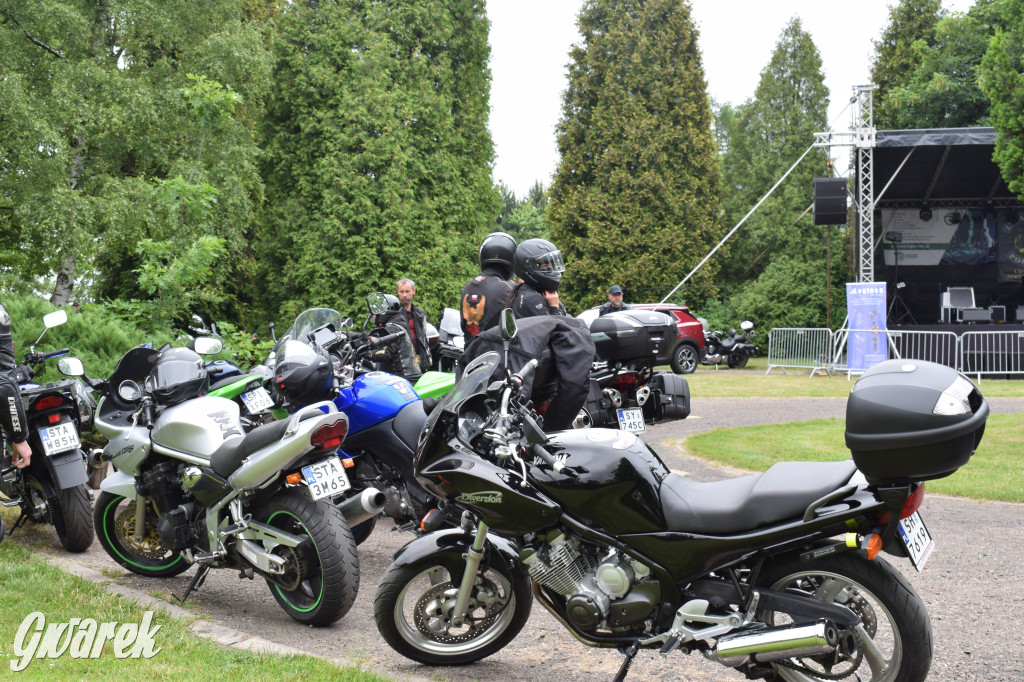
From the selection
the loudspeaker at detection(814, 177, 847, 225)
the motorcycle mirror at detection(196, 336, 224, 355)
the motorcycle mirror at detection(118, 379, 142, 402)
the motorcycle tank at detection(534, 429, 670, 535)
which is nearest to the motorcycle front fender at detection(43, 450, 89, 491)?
the motorcycle mirror at detection(118, 379, 142, 402)

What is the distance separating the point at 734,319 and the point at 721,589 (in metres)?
30.0

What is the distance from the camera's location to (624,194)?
1342 inches

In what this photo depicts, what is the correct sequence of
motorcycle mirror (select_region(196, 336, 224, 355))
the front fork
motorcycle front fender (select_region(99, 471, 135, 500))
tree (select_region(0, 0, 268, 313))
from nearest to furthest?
the front fork
motorcycle front fender (select_region(99, 471, 135, 500))
motorcycle mirror (select_region(196, 336, 224, 355))
tree (select_region(0, 0, 268, 313))

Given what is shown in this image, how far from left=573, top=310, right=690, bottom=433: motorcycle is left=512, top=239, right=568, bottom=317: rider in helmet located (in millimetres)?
1633

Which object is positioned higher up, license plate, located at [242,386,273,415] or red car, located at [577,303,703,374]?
license plate, located at [242,386,273,415]

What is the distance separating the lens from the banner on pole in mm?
19453

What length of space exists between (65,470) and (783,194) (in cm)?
3380

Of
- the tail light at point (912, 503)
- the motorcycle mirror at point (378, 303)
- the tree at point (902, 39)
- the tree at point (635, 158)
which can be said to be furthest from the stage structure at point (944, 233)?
the tail light at point (912, 503)

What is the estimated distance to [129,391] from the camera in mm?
4961

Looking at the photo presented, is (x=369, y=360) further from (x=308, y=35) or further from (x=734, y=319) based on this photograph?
(x=734, y=319)

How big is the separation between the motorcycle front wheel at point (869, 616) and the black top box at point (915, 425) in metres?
0.34

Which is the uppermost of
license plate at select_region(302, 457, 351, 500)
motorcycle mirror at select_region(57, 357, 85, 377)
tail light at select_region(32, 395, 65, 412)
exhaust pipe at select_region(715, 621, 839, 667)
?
motorcycle mirror at select_region(57, 357, 85, 377)

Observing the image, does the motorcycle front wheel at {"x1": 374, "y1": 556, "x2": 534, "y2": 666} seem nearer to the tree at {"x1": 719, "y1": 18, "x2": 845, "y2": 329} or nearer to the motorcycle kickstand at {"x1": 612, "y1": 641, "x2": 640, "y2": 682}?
the motorcycle kickstand at {"x1": 612, "y1": 641, "x2": 640, "y2": 682}

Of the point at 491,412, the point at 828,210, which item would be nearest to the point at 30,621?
the point at 491,412
